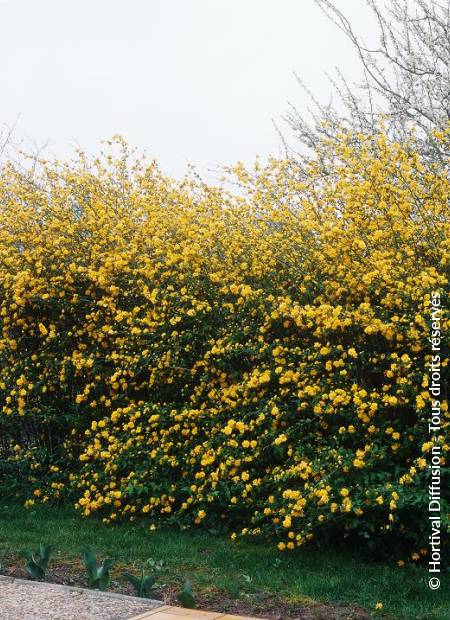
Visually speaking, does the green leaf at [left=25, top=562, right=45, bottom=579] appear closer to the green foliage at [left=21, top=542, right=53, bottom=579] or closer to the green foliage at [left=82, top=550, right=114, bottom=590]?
the green foliage at [left=21, top=542, right=53, bottom=579]

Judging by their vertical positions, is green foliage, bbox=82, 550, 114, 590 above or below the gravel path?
above

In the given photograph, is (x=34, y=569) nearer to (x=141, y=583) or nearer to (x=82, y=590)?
(x=82, y=590)

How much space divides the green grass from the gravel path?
67cm

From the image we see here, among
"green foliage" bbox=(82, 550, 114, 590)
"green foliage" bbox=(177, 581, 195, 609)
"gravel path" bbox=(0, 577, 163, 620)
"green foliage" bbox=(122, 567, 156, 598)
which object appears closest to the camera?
"gravel path" bbox=(0, 577, 163, 620)

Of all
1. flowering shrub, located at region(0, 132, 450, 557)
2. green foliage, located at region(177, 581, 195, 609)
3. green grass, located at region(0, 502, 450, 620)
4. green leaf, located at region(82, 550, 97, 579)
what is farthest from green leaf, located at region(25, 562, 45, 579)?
flowering shrub, located at region(0, 132, 450, 557)

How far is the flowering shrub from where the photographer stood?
17.8 feet

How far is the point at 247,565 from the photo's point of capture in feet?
17.3

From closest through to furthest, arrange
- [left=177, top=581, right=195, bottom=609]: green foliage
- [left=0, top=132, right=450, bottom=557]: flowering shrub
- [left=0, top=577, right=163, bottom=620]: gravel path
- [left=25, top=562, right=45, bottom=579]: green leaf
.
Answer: [left=0, top=577, right=163, bottom=620]: gravel path, [left=177, top=581, right=195, bottom=609]: green foliage, [left=25, top=562, right=45, bottom=579]: green leaf, [left=0, top=132, right=450, bottom=557]: flowering shrub

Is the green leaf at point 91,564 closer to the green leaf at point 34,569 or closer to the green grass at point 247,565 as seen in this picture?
the green leaf at point 34,569

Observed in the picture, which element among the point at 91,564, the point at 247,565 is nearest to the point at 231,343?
the point at 247,565

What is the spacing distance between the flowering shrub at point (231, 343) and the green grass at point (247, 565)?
18cm

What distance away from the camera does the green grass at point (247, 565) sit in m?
4.65

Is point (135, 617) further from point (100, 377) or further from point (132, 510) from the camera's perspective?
point (100, 377)

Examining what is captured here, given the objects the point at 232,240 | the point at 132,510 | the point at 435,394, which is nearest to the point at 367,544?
the point at 435,394
